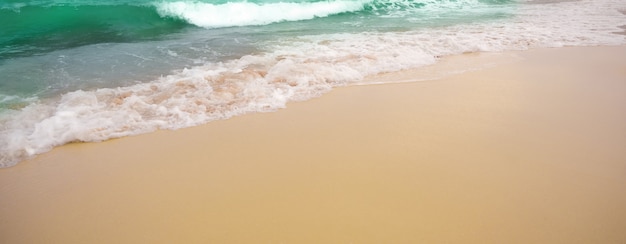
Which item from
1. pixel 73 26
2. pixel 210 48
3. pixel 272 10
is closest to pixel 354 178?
pixel 210 48

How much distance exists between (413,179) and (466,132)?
116 centimetres

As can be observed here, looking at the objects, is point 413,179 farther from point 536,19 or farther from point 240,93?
point 536,19

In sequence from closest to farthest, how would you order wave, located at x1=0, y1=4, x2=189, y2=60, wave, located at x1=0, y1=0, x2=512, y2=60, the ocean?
the ocean, wave, located at x1=0, y1=4, x2=189, y2=60, wave, located at x1=0, y1=0, x2=512, y2=60

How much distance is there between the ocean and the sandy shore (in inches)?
22.5

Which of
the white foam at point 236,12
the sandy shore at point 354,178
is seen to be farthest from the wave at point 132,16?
the sandy shore at point 354,178

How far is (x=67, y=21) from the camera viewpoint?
420 inches

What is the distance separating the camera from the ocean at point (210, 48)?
4.35m

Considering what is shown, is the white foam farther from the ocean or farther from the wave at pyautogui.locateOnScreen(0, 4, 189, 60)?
the wave at pyautogui.locateOnScreen(0, 4, 189, 60)

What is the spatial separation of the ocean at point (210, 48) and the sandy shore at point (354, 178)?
0.57 metres

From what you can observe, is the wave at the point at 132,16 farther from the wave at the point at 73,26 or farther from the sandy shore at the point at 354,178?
the sandy shore at the point at 354,178

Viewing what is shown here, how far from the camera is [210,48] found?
7680mm

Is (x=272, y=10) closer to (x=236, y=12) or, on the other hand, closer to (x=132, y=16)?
(x=236, y=12)

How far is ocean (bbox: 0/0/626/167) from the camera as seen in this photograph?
4348 millimetres

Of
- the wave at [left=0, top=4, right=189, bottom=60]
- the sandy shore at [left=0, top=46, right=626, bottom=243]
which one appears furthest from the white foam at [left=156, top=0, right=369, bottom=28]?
the sandy shore at [left=0, top=46, right=626, bottom=243]
